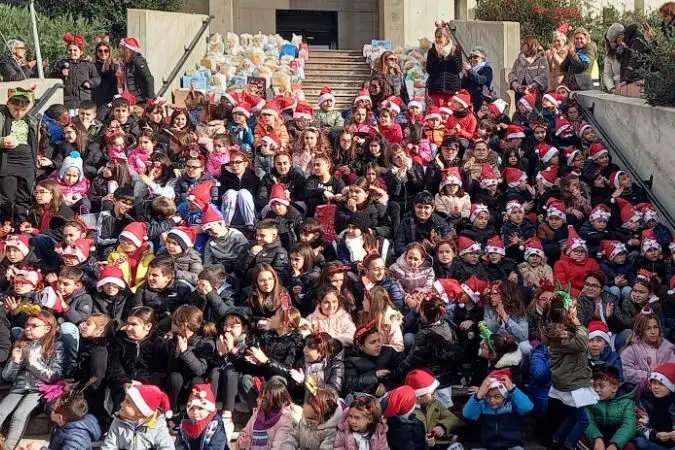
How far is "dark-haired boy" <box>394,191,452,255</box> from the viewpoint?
463 inches

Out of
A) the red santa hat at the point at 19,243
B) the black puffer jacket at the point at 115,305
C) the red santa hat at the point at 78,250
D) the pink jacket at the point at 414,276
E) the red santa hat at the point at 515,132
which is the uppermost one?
the red santa hat at the point at 515,132

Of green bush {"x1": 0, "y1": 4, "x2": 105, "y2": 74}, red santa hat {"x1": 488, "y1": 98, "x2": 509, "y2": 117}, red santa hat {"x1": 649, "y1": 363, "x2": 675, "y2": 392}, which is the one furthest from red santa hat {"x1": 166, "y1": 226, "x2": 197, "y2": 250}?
Answer: green bush {"x1": 0, "y1": 4, "x2": 105, "y2": 74}

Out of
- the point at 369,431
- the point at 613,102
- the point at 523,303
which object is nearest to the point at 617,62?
the point at 613,102

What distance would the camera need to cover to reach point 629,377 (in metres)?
9.74

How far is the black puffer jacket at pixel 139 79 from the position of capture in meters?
15.4

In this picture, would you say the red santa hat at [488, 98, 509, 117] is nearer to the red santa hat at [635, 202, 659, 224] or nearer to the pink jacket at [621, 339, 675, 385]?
the red santa hat at [635, 202, 659, 224]

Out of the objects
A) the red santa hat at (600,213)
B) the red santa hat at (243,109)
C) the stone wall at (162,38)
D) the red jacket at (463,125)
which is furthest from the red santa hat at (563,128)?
the stone wall at (162,38)

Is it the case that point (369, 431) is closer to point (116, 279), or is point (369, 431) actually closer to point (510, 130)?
point (116, 279)

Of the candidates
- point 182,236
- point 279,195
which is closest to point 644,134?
point 279,195

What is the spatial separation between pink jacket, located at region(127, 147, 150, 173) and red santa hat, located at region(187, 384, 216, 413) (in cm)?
435

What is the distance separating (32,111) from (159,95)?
11.1ft

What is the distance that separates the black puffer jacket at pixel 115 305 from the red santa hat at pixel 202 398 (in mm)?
1541

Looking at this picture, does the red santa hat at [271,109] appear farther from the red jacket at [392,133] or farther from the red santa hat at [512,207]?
the red santa hat at [512,207]

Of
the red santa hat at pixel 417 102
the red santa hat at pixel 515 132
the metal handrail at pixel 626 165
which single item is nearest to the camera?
the metal handrail at pixel 626 165
